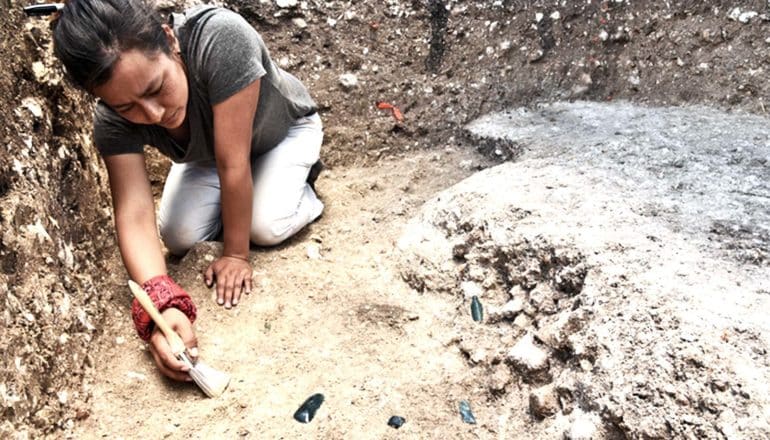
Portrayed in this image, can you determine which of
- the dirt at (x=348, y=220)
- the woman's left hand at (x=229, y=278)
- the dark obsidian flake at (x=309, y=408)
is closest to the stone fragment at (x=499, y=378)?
the dirt at (x=348, y=220)

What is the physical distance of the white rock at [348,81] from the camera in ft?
8.07

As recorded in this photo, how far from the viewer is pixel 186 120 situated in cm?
151

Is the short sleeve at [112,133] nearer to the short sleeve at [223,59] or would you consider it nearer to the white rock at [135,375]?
the short sleeve at [223,59]

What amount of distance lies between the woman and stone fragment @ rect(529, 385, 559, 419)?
0.71m

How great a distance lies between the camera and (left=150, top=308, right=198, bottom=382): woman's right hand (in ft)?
4.12

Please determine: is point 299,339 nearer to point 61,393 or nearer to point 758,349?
point 61,393

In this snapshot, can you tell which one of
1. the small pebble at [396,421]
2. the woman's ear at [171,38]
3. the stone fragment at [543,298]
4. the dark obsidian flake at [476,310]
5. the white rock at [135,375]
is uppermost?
the woman's ear at [171,38]

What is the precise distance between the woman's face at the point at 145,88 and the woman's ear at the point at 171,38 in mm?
63

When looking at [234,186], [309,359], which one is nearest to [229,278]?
[234,186]

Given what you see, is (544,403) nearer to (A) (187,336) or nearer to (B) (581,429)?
(B) (581,429)

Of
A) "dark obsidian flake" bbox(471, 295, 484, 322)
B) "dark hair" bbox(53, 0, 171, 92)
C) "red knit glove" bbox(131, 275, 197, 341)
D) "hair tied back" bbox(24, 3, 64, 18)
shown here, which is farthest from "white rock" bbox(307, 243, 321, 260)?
"hair tied back" bbox(24, 3, 64, 18)

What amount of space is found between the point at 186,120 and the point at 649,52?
5.71 feet

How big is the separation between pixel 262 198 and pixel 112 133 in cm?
49

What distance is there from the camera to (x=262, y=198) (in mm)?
1817
